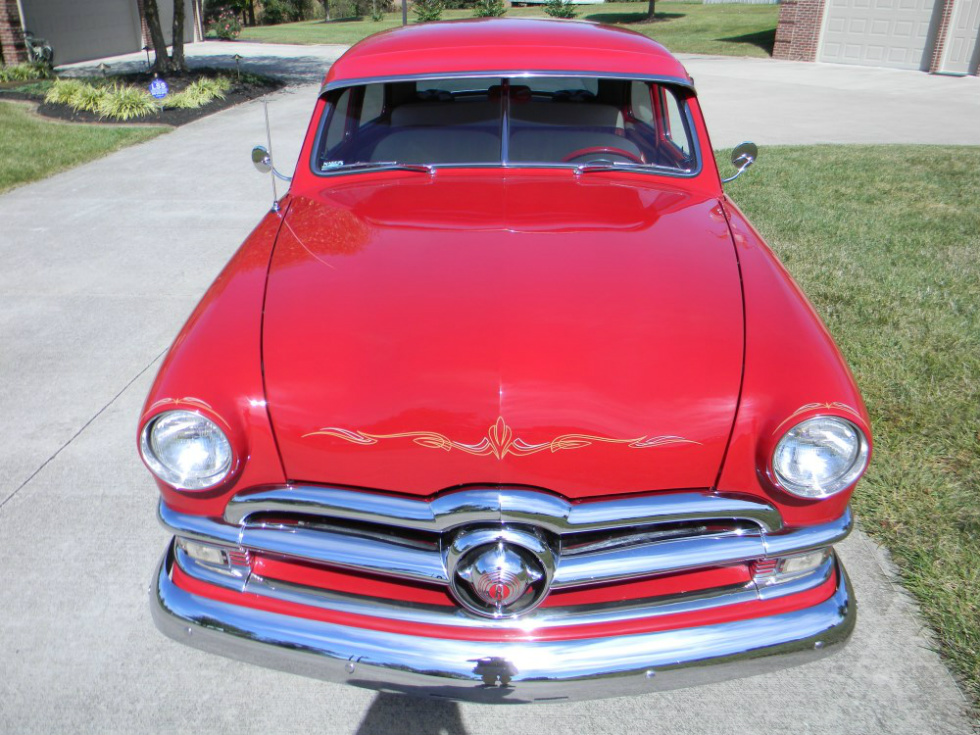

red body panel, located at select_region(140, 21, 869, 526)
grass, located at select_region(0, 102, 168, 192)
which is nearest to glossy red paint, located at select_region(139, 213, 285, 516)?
red body panel, located at select_region(140, 21, 869, 526)

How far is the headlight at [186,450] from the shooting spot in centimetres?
193

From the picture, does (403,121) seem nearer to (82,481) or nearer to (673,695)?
(82,481)

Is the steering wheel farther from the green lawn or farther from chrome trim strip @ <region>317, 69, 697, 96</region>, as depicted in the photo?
the green lawn

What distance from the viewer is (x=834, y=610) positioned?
79.4 inches

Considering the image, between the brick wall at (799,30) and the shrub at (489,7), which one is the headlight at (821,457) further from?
the shrub at (489,7)

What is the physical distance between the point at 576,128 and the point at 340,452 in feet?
6.45

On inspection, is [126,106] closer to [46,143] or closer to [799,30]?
[46,143]

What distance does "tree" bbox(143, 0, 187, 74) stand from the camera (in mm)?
13703

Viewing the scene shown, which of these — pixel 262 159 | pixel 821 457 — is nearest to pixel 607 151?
pixel 262 159

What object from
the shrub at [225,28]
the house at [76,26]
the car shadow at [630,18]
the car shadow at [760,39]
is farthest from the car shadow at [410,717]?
the car shadow at [630,18]

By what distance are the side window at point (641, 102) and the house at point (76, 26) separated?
14789 millimetres

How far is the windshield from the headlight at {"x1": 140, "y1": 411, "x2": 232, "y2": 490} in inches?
59.5

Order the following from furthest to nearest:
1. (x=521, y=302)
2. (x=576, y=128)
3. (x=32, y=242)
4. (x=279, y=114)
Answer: (x=279, y=114)
(x=32, y=242)
(x=576, y=128)
(x=521, y=302)

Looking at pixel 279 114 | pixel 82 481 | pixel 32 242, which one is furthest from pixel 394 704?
pixel 279 114
